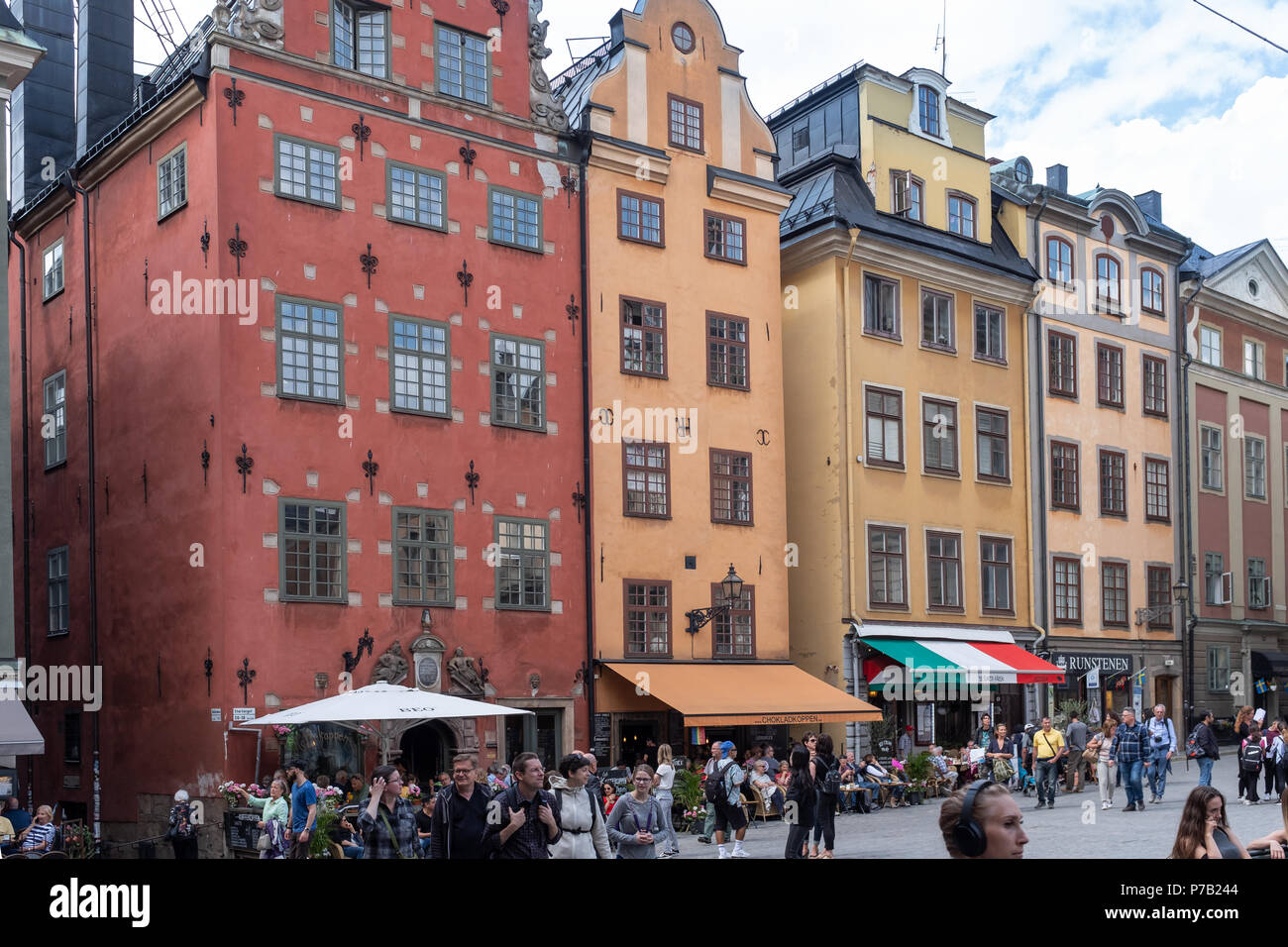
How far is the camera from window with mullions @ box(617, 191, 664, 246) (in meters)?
29.5

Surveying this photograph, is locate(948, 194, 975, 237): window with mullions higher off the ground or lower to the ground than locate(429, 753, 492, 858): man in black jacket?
higher

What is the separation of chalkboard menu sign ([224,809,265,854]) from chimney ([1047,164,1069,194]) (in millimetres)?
31144

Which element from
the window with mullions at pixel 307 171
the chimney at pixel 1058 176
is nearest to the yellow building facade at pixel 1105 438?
the chimney at pixel 1058 176

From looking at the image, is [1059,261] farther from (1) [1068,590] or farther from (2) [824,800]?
(2) [824,800]

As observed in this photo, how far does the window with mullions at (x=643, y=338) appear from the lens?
29312 mm

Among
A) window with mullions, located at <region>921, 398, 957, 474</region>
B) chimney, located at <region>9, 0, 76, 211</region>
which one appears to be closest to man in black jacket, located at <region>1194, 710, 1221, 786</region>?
window with mullions, located at <region>921, 398, 957, 474</region>

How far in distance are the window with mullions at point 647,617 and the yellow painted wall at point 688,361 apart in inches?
8.5

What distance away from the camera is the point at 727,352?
3100 cm

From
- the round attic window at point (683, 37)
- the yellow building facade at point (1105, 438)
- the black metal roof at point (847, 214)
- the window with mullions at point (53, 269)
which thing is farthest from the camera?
the yellow building facade at point (1105, 438)

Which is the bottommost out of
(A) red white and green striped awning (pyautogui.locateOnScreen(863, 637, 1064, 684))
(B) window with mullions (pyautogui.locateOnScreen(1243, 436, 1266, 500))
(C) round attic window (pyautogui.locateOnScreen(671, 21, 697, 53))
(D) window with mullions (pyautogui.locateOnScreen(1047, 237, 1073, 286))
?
(A) red white and green striped awning (pyautogui.locateOnScreen(863, 637, 1064, 684))

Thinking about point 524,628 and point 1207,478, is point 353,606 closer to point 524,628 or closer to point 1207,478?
point 524,628

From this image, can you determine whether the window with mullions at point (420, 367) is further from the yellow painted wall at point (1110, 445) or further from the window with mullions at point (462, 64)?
the yellow painted wall at point (1110, 445)

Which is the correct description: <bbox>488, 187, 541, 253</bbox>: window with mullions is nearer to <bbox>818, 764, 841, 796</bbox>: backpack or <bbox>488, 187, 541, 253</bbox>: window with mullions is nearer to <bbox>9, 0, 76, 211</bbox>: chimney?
<bbox>9, 0, 76, 211</bbox>: chimney

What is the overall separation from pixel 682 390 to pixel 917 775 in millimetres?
8897
